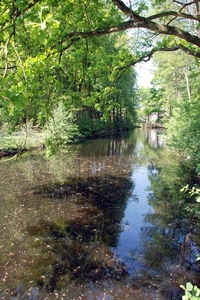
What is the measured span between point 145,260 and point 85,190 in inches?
211

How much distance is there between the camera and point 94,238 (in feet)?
22.4

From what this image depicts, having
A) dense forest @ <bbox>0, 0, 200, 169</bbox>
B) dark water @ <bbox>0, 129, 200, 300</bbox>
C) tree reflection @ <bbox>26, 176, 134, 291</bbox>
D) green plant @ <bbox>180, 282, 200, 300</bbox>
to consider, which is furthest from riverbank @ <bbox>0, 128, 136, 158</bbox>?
green plant @ <bbox>180, 282, 200, 300</bbox>

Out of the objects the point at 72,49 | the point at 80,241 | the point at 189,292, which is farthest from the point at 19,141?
the point at 189,292

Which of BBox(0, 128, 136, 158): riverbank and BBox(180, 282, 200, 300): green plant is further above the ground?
BBox(180, 282, 200, 300): green plant

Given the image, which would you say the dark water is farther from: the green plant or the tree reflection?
the green plant

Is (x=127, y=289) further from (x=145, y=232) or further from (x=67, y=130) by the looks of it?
(x=67, y=130)

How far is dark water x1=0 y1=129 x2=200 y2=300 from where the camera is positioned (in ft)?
16.5

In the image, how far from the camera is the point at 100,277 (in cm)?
526

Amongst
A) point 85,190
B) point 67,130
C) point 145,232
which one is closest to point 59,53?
point 145,232

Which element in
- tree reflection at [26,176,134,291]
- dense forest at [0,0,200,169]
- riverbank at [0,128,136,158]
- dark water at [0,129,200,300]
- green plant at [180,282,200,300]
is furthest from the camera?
riverbank at [0,128,136,158]

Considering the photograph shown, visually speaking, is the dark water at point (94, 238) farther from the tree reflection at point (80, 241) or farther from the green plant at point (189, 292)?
the green plant at point (189, 292)

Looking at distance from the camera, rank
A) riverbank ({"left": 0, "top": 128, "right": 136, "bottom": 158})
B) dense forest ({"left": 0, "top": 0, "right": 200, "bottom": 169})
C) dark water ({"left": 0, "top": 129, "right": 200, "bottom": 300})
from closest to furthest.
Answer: dense forest ({"left": 0, "top": 0, "right": 200, "bottom": 169})
dark water ({"left": 0, "top": 129, "right": 200, "bottom": 300})
riverbank ({"left": 0, "top": 128, "right": 136, "bottom": 158})

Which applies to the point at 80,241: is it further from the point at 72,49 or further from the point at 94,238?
the point at 72,49

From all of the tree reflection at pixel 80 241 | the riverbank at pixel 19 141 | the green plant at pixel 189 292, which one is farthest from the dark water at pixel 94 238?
the riverbank at pixel 19 141
